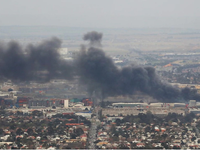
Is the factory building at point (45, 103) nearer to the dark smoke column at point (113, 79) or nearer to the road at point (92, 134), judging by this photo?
the dark smoke column at point (113, 79)

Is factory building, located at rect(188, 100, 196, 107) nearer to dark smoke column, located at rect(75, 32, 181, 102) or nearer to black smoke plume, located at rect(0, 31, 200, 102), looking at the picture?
black smoke plume, located at rect(0, 31, 200, 102)

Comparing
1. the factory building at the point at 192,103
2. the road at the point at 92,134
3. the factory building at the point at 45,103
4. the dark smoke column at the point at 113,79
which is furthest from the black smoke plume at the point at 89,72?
the road at the point at 92,134

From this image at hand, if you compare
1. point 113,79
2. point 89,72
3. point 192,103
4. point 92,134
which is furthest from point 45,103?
point 192,103

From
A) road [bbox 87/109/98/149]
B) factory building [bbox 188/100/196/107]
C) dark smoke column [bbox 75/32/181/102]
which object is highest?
dark smoke column [bbox 75/32/181/102]

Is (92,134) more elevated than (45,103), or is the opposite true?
(45,103)

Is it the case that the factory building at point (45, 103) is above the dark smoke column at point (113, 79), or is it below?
below

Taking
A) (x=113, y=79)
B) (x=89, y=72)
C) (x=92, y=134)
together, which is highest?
(x=89, y=72)

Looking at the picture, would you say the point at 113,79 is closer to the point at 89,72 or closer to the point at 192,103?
the point at 89,72

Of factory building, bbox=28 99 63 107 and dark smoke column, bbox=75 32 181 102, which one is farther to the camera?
factory building, bbox=28 99 63 107

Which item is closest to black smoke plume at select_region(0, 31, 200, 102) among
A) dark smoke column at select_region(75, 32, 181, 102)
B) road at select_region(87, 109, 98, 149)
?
dark smoke column at select_region(75, 32, 181, 102)
